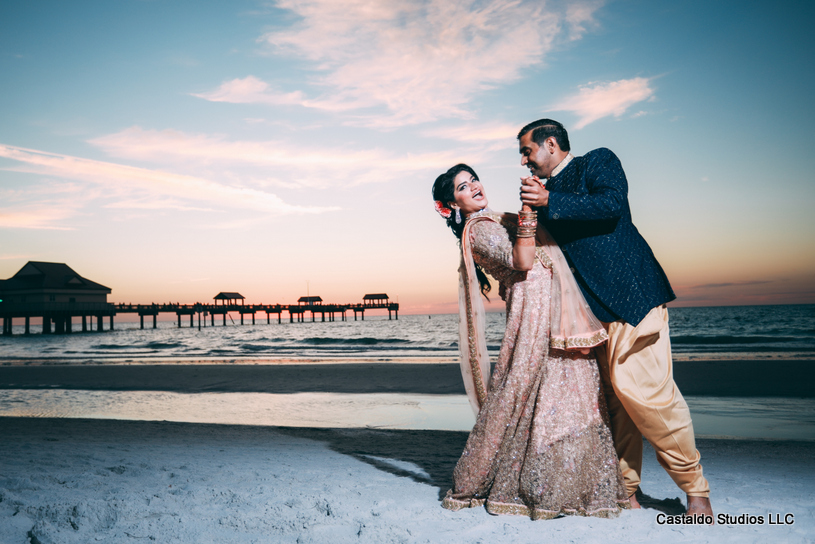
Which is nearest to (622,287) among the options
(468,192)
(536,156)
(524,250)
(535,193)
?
(524,250)

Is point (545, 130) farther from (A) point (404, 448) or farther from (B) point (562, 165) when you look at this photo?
(A) point (404, 448)

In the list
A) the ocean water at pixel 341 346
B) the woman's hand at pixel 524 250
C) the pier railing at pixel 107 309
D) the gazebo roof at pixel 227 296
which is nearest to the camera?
the woman's hand at pixel 524 250

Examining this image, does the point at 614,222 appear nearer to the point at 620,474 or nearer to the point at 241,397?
the point at 620,474

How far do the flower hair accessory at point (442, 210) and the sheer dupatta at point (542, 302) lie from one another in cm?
14

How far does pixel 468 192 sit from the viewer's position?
2568mm

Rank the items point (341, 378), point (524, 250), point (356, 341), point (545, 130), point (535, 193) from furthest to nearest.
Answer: point (356, 341) < point (341, 378) < point (545, 130) < point (524, 250) < point (535, 193)

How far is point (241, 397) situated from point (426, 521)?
6.47 metres

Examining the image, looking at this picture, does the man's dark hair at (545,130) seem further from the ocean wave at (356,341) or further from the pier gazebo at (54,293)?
the pier gazebo at (54,293)

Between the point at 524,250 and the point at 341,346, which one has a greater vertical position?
the point at 524,250

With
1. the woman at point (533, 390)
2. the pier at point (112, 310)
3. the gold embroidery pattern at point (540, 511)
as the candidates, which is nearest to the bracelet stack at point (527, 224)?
the woman at point (533, 390)

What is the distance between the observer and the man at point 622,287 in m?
2.23

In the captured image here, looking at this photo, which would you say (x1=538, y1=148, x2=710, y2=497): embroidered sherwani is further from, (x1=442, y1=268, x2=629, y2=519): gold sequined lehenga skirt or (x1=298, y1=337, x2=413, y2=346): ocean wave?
(x1=298, y1=337, x2=413, y2=346): ocean wave

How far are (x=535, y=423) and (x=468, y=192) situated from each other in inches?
46.9

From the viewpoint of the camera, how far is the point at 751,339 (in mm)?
21203
